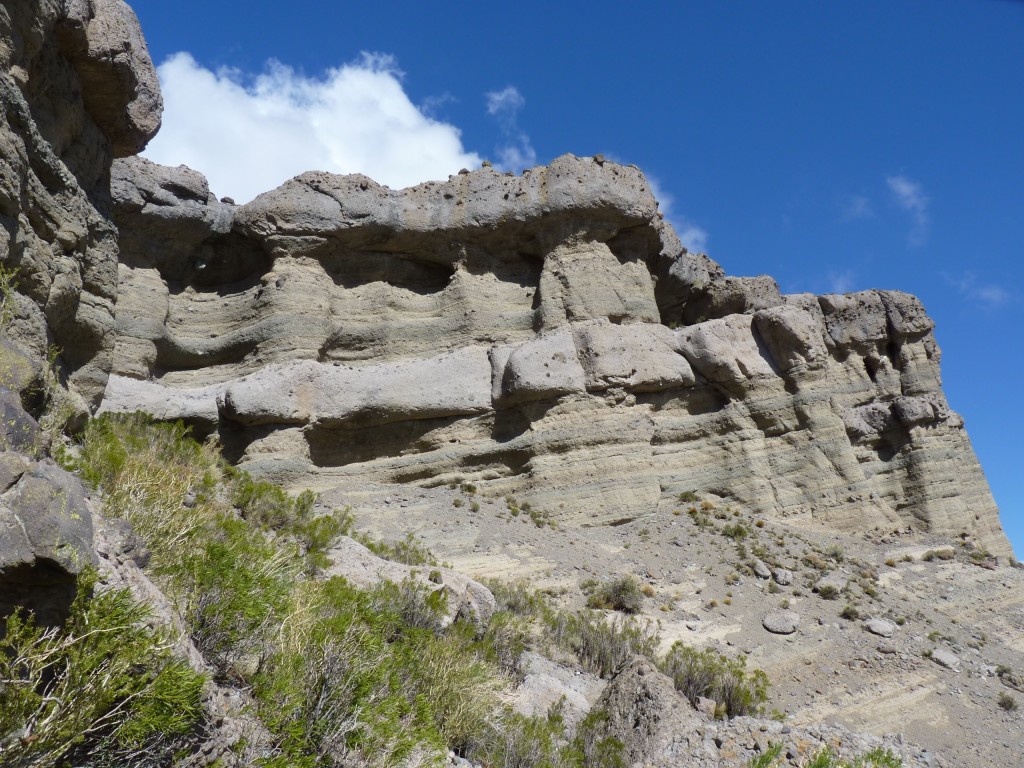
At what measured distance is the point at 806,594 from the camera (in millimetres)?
12516

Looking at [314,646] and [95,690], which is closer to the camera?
[95,690]

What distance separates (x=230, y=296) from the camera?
1836 cm

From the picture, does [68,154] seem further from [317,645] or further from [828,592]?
[828,592]

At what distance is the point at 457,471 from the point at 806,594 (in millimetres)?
7718

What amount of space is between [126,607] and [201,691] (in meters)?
0.50

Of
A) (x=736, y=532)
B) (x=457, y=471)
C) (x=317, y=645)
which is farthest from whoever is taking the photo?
(x=457, y=471)

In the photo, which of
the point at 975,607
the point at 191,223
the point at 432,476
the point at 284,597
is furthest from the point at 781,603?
the point at 191,223

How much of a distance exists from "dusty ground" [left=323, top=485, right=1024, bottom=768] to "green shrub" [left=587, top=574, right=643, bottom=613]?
244 mm

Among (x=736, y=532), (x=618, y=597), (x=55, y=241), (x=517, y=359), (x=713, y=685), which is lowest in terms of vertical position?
(x=713, y=685)

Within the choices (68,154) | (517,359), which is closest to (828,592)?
(517,359)

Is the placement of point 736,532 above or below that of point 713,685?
above

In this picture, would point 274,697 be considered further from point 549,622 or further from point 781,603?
point 781,603

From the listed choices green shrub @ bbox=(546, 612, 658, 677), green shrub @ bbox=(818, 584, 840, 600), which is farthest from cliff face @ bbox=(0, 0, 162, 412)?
green shrub @ bbox=(818, 584, 840, 600)

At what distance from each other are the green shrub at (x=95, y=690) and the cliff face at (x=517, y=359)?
11991mm
